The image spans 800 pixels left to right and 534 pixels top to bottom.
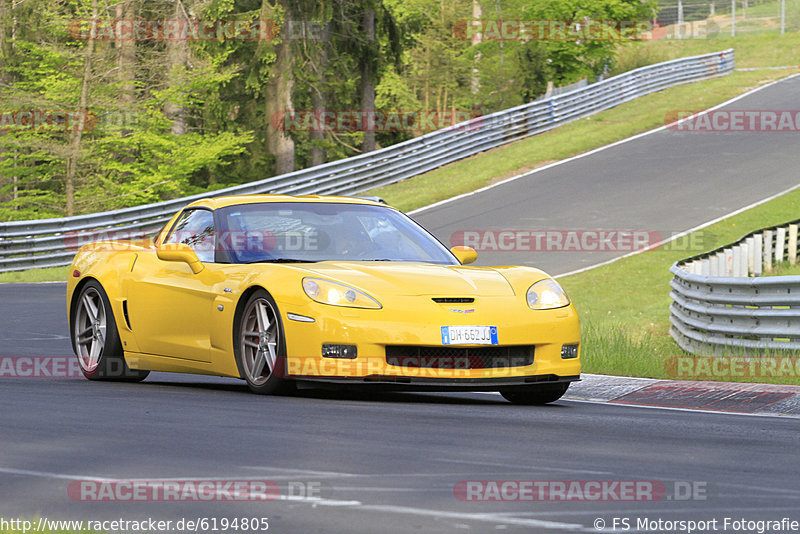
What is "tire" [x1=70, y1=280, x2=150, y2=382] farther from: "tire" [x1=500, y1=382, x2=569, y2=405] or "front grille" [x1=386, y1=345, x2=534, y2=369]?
"tire" [x1=500, y1=382, x2=569, y2=405]

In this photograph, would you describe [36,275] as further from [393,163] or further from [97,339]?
[97,339]

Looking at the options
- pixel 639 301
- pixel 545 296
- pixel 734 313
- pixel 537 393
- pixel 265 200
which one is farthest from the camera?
pixel 639 301

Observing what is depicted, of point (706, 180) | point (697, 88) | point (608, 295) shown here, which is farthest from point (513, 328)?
point (697, 88)

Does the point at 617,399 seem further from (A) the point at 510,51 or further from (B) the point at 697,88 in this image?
(A) the point at 510,51

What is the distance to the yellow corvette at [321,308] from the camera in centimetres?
821

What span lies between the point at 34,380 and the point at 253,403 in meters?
2.82

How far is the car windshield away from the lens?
9.23 meters

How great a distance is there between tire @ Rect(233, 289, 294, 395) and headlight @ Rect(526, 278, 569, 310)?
1.71 m

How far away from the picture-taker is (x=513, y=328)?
331 inches

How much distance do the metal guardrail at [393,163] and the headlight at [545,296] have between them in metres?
18.8

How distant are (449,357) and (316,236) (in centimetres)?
165

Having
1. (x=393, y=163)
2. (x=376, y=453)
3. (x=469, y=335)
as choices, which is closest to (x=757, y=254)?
(x=469, y=335)

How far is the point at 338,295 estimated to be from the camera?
833 cm

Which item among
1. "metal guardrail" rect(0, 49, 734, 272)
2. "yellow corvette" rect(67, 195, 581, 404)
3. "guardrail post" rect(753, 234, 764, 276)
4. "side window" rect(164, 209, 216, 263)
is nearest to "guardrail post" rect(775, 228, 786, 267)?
"guardrail post" rect(753, 234, 764, 276)
